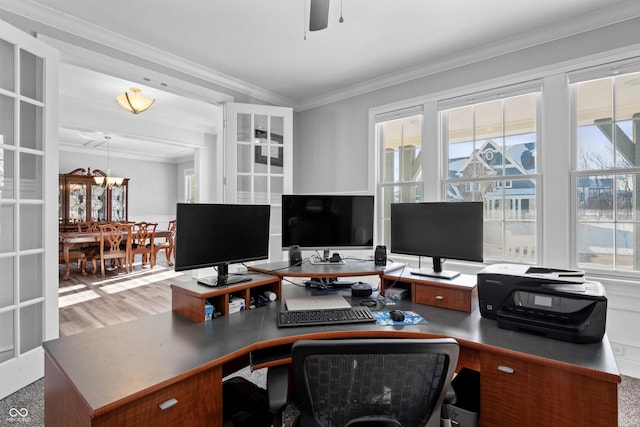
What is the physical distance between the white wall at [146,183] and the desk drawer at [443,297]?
943cm

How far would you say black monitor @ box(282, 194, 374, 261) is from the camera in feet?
7.61

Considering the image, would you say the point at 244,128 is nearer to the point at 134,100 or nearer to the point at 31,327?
the point at 134,100

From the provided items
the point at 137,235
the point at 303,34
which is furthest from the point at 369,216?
the point at 137,235

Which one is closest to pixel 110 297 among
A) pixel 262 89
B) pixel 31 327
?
pixel 31 327

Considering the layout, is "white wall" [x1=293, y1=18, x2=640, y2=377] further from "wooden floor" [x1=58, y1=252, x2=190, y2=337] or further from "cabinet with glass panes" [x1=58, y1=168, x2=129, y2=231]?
"cabinet with glass panes" [x1=58, y1=168, x2=129, y2=231]

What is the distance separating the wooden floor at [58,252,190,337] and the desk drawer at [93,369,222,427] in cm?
273

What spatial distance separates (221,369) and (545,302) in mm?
1467

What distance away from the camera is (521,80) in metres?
2.82

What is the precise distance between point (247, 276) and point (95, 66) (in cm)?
232

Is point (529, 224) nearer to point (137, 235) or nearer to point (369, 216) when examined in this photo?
point (369, 216)

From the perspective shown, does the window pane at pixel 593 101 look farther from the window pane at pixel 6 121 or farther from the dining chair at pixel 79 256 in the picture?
the dining chair at pixel 79 256

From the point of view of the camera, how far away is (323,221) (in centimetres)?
234

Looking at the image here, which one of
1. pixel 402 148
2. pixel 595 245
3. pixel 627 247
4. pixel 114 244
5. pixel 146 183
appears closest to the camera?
pixel 627 247

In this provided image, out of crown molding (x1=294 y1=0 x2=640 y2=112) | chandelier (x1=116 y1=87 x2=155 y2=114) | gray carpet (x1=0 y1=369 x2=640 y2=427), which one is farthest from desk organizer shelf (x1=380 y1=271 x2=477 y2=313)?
chandelier (x1=116 y1=87 x2=155 y2=114)
